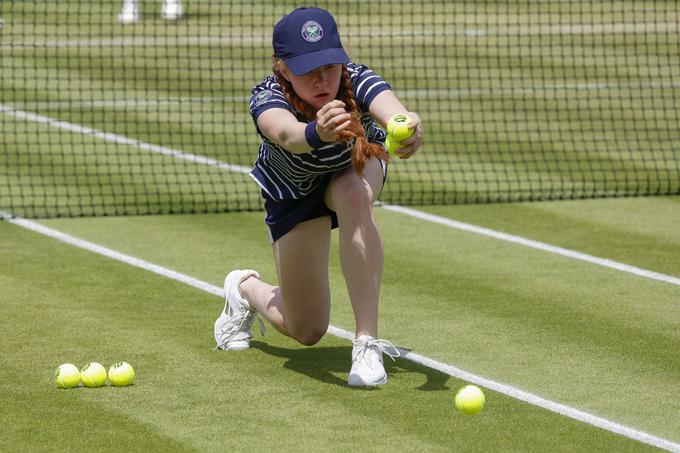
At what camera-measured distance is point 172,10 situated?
87.5ft

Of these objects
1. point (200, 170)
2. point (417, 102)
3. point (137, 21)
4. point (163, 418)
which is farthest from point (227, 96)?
point (163, 418)

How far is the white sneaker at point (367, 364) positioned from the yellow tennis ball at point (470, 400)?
61 cm

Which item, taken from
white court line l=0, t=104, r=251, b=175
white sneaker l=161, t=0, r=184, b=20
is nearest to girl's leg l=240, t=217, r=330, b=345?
white court line l=0, t=104, r=251, b=175

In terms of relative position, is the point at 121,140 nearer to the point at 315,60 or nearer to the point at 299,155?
the point at 299,155

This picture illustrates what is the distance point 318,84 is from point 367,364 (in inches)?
60.0

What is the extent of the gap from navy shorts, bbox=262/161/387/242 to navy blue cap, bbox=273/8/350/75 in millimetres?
688

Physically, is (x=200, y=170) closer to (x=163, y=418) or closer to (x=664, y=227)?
(x=664, y=227)

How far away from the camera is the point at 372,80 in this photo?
7551 millimetres

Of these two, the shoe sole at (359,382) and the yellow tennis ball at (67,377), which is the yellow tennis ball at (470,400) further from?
the yellow tennis ball at (67,377)

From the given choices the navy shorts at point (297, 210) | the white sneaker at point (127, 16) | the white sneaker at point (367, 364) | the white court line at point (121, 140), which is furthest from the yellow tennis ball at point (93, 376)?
the white sneaker at point (127, 16)

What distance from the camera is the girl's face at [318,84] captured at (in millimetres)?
7266

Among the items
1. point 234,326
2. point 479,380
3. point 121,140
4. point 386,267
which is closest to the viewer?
point 479,380

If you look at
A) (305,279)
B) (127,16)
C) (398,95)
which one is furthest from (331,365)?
(127,16)

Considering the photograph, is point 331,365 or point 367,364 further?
point 331,365
